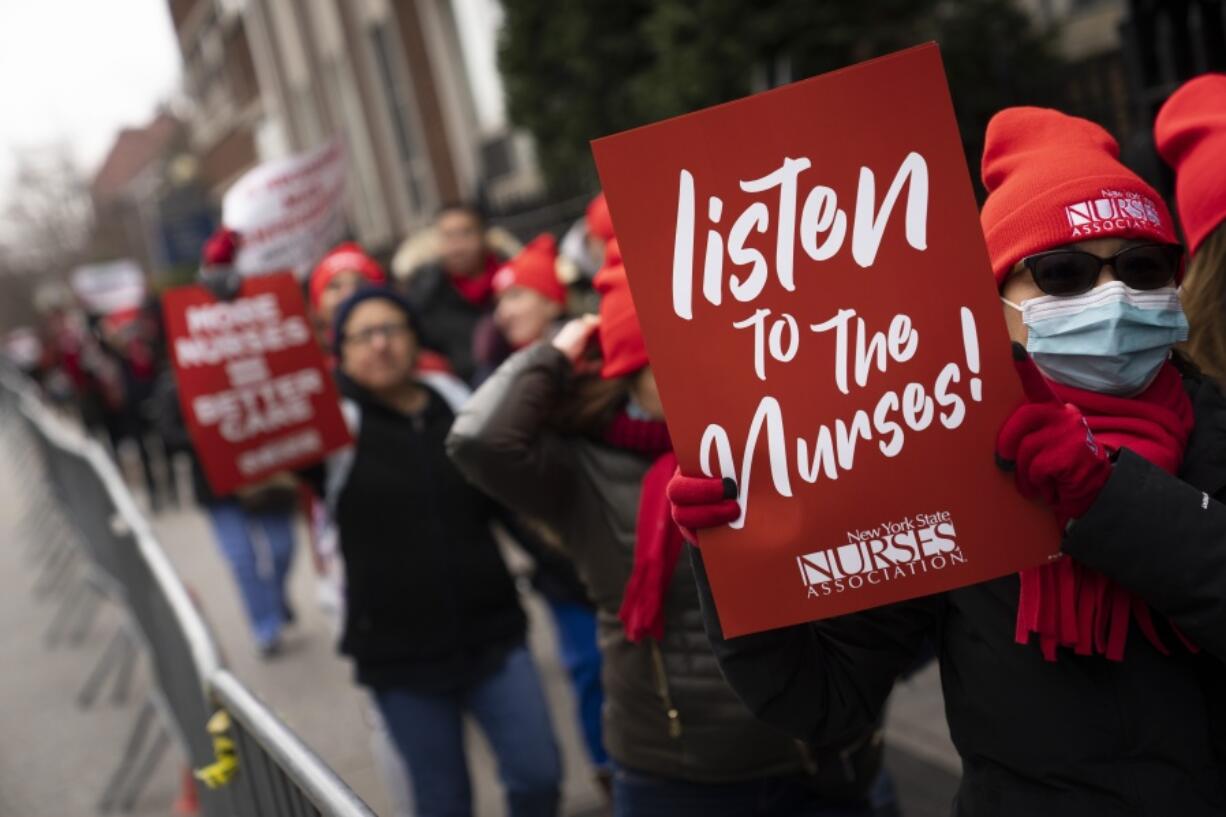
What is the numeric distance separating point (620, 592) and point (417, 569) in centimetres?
111

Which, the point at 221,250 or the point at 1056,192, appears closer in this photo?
the point at 1056,192

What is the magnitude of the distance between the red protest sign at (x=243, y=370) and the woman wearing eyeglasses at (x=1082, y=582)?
10.9ft

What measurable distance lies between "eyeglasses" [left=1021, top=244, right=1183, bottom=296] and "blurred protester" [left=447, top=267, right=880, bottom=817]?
107 centimetres

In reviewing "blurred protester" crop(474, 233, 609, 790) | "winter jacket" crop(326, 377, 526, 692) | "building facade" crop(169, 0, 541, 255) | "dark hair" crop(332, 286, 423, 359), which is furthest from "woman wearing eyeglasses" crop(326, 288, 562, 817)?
"building facade" crop(169, 0, 541, 255)

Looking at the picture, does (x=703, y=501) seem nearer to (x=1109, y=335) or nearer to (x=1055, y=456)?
(x=1055, y=456)

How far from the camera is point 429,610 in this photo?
12.9 ft

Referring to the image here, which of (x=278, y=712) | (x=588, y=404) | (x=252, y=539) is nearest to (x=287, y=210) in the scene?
(x=252, y=539)

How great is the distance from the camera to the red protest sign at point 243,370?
508 cm

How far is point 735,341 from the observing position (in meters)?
1.78

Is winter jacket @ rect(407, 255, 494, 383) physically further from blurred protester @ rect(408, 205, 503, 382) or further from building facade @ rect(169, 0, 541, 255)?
building facade @ rect(169, 0, 541, 255)

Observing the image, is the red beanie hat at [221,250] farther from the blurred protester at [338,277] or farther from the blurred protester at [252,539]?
the blurred protester at [252,539]

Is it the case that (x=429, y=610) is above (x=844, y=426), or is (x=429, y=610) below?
below

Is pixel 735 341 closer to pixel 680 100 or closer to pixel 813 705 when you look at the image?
pixel 813 705

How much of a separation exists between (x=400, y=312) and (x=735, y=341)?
2.60 meters
